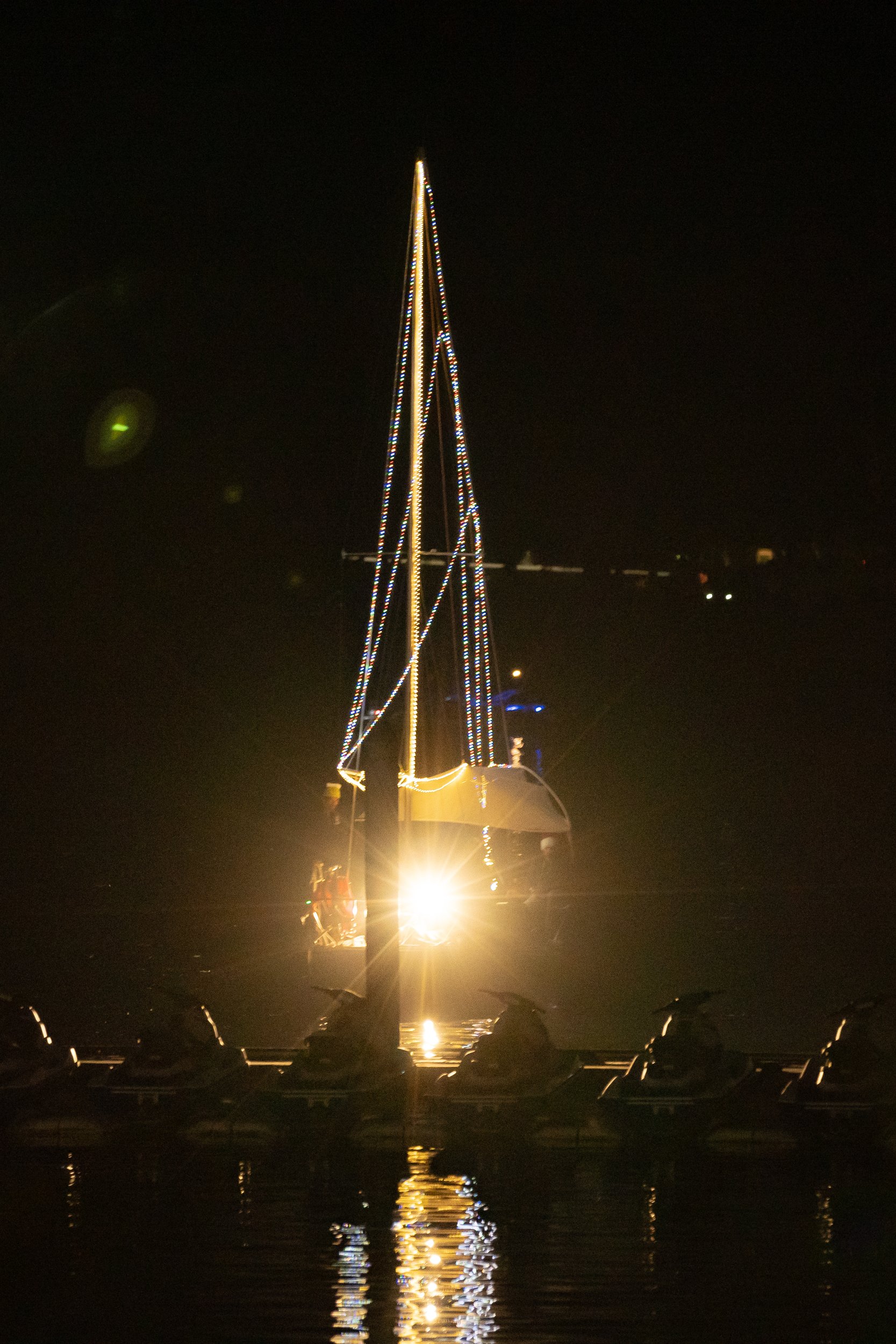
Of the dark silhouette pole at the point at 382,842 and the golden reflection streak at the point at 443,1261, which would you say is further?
the dark silhouette pole at the point at 382,842

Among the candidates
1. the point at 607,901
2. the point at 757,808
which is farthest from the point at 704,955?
the point at 757,808

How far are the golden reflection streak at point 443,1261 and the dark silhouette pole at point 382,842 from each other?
8.83 ft

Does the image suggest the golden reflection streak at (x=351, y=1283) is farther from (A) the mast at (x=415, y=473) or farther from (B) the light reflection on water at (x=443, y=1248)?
(A) the mast at (x=415, y=473)

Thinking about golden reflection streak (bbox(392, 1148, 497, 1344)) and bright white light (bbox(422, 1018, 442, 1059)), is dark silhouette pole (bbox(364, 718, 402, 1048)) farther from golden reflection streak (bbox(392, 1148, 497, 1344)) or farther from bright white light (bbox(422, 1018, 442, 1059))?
golden reflection streak (bbox(392, 1148, 497, 1344))

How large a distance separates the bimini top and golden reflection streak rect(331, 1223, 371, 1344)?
52.3 feet

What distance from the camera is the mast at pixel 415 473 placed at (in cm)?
2408

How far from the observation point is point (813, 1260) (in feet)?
22.8

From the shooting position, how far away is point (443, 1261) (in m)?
7.03

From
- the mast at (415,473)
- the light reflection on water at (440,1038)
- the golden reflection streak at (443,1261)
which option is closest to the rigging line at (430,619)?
the mast at (415,473)

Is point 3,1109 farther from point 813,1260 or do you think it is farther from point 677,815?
point 677,815

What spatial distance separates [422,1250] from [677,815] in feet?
179

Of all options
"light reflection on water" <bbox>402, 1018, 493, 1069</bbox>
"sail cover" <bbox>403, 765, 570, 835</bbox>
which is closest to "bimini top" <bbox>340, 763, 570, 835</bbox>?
"sail cover" <bbox>403, 765, 570, 835</bbox>

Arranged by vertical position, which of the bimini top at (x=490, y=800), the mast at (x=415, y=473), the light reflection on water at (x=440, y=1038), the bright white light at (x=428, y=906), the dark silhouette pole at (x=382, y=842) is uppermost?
the mast at (x=415, y=473)

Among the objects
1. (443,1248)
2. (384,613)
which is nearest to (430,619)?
(384,613)
